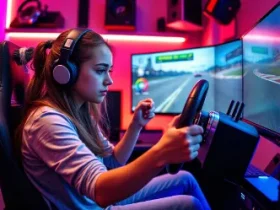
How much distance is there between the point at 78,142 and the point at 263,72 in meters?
0.74

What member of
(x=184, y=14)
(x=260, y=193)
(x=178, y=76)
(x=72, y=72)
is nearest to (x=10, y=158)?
(x=72, y=72)

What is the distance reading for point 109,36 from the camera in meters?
2.46

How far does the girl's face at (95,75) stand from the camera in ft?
2.73

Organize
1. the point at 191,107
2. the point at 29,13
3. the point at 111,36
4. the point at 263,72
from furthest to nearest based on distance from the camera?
the point at 111,36 < the point at 29,13 < the point at 263,72 < the point at 191,107

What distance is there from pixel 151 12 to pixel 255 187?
6.95ft

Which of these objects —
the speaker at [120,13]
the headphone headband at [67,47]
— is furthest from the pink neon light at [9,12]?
the headphone headband at [67,47]

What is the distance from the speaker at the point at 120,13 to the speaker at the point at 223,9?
64cm

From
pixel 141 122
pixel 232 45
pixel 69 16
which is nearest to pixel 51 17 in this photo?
pixel 69 16

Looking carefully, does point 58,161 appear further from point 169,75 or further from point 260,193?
point 169,75

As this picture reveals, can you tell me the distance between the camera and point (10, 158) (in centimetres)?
73

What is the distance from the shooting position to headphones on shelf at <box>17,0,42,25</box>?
7.53 ft

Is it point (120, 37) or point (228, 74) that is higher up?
point (120, 37)

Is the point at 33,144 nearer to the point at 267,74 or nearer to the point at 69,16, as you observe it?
the point at 267,74

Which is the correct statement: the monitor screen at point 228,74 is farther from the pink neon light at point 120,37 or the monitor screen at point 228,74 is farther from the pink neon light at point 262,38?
the pink neon light at point 120,37
